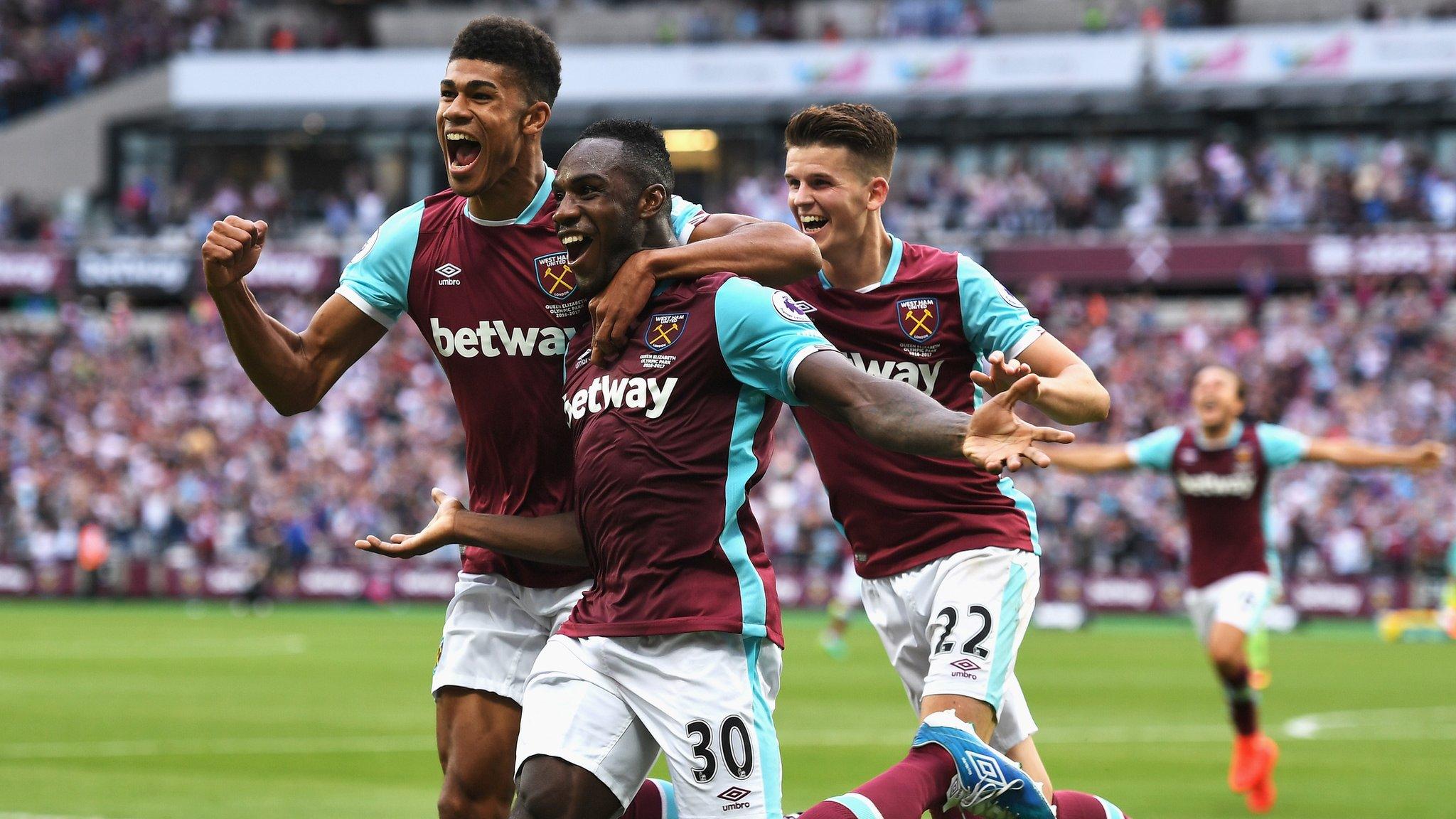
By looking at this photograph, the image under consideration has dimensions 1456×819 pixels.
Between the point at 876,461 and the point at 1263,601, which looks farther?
the point at 1263,601

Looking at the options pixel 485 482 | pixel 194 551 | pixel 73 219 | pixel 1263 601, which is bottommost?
pixel 194 551

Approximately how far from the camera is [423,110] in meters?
46.5

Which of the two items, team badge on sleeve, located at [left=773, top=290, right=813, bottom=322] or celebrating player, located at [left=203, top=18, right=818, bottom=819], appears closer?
team badge on sleeve, located at [left=773, top=290, right=813, bottom=322]

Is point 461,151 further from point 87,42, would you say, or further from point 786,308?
point 87,42

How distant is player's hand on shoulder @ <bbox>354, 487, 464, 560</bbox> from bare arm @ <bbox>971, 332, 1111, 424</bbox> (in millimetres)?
1727

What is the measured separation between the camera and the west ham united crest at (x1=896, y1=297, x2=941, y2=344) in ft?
22.9

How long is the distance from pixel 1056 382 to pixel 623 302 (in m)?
1.39

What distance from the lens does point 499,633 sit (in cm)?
645

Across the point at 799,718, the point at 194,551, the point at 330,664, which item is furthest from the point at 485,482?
the point at 194,551

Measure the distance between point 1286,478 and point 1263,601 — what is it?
19437 millimetres

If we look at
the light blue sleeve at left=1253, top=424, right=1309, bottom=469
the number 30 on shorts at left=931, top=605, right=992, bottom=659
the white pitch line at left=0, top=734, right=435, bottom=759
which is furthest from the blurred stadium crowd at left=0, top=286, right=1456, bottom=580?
the number 30 on shorts at left=931, top=605, right=992, bottom=659

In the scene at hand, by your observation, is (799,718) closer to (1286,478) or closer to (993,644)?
(993,644)

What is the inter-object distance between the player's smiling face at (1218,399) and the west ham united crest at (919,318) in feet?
19.2

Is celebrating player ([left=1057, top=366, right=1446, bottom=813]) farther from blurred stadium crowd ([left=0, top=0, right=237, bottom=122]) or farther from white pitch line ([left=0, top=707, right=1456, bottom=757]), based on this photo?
blurred stadium crowd ([left=0, top=0, right=237, bottom=122])
